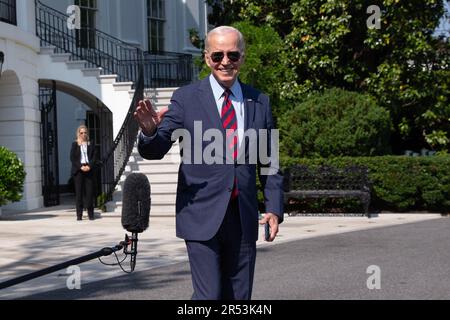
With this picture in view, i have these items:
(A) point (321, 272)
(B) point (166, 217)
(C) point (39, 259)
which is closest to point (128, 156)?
(B) point (166, 217)

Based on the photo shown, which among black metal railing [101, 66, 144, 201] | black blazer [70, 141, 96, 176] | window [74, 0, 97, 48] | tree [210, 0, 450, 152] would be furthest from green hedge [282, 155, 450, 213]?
window [74, 0, 97, 48]

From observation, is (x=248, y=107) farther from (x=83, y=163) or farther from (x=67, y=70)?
(x=67, y=70)

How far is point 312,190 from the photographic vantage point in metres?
17.2

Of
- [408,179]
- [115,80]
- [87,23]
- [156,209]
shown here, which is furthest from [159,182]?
[87,23]

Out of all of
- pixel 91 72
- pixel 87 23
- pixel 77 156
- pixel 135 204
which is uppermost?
pixel 87 23

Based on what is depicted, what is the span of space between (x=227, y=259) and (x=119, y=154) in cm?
1384

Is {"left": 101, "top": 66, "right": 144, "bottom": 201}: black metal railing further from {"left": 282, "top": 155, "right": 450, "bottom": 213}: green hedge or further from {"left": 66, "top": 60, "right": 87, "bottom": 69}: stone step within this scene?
{"left": 282, "top": 155, "right": 450, "bottom": 213}: green hedge

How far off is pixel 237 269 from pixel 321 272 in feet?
16.5

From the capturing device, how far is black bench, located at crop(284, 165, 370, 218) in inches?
663

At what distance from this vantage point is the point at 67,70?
64.7 feet

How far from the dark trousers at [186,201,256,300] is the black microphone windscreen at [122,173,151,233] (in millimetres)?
551

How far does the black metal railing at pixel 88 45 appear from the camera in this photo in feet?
67.8

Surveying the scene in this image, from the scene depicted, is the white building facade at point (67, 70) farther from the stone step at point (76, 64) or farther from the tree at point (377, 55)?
the tree at point (377, 55)
